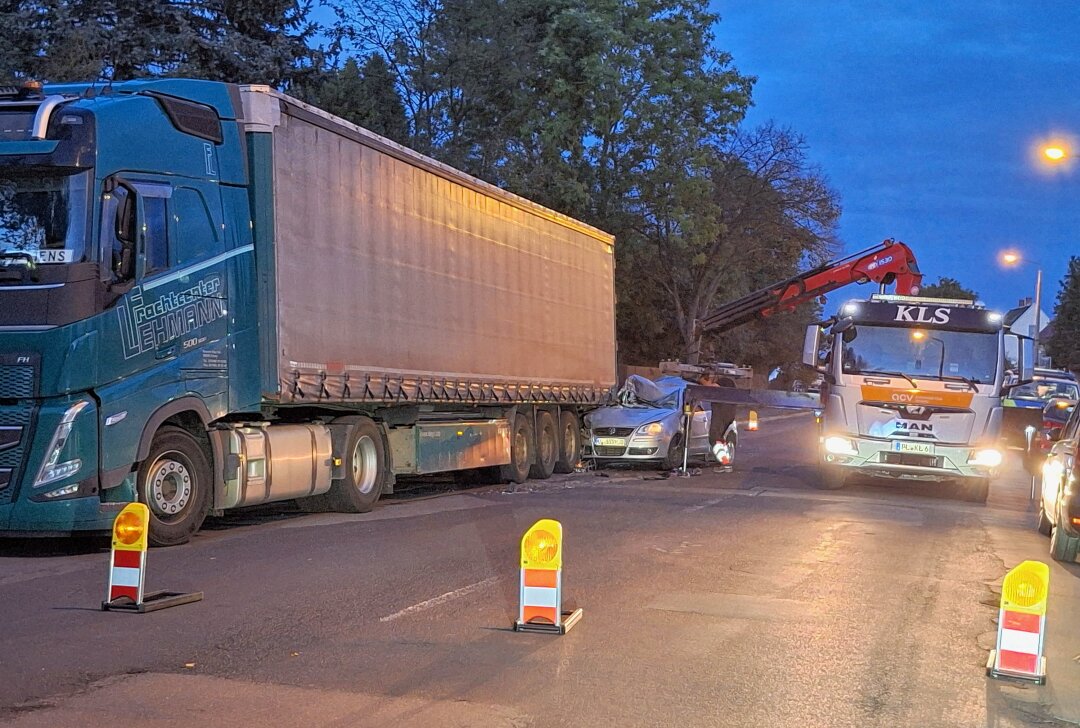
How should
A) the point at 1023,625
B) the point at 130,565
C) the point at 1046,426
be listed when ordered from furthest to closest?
the point at 1046,426
the point at 130,565
the point at 1023,625

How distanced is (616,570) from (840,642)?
277cm

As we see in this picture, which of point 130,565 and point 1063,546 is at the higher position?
point 130,565

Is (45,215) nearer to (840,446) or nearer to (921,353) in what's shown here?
(840,446)

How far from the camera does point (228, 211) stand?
1162cm

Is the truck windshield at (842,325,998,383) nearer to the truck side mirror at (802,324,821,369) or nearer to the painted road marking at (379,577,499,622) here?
the truck side mirror at (802,324,821,369)

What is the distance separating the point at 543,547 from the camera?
6934mm

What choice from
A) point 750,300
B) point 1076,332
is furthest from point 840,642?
point 1076,332

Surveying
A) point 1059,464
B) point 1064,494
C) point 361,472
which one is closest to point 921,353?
point 1059,464

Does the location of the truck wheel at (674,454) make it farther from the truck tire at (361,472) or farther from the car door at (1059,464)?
the car door at (1059,464)

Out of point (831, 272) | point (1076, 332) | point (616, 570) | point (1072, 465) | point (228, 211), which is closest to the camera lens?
point (616, 570)

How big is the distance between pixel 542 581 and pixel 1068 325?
A: 78.5m

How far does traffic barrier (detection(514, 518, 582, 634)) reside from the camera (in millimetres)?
6914

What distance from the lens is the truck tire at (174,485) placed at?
10.7 m

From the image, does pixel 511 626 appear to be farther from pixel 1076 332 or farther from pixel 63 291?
pixel 1076 332
